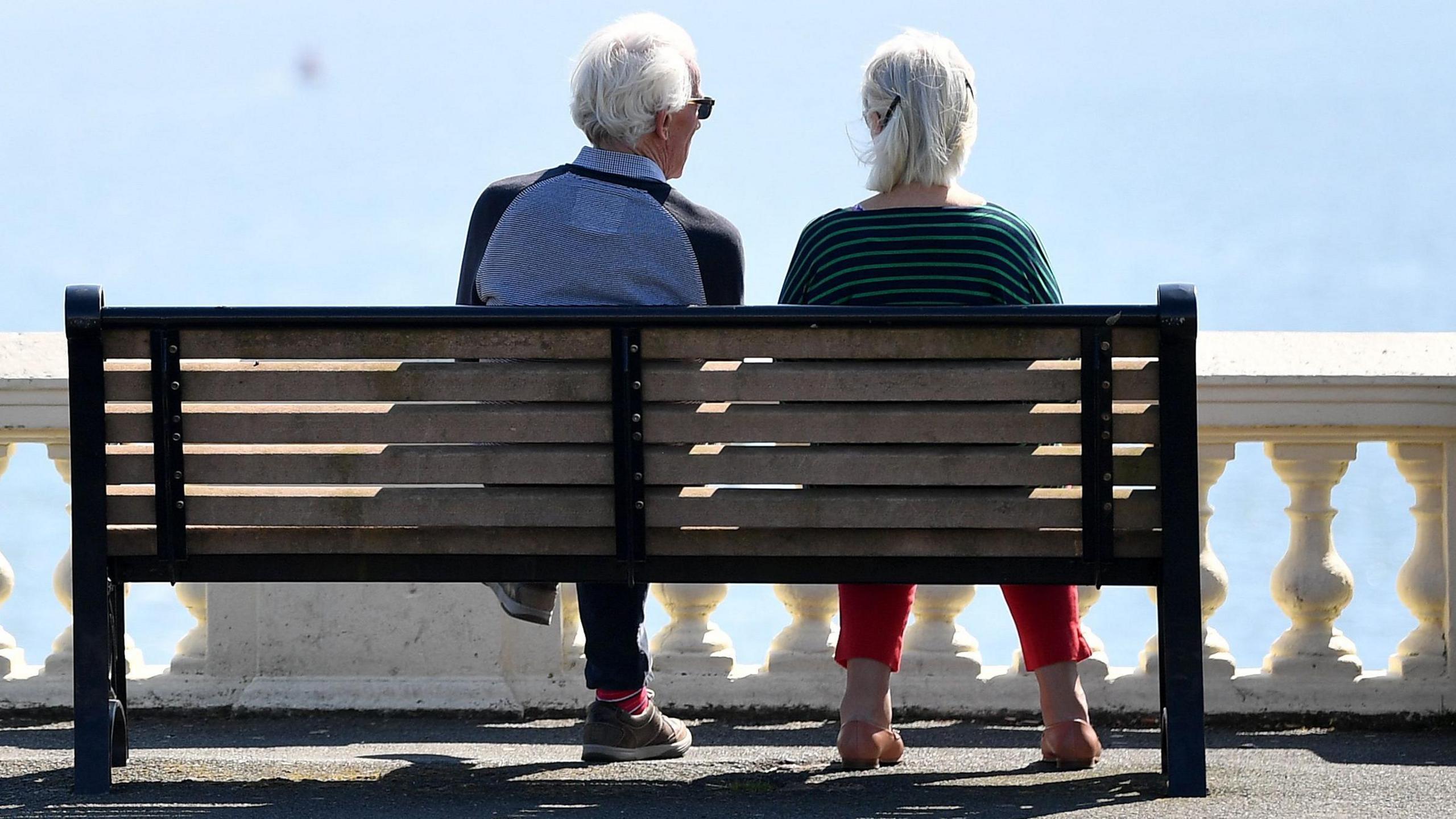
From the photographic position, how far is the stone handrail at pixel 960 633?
4.44m

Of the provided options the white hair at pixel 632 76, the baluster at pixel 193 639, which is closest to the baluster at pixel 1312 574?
the white hair at pixel 632 76

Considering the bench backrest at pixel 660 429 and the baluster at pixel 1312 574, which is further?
the baluster at pixel 1312 574

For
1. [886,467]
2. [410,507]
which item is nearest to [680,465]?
[886,467]

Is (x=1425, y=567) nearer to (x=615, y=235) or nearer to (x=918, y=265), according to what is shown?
(x=918, y=265)

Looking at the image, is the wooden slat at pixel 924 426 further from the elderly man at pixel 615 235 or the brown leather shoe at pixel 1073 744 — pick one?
the brown leather shoe at pixel 1073 744

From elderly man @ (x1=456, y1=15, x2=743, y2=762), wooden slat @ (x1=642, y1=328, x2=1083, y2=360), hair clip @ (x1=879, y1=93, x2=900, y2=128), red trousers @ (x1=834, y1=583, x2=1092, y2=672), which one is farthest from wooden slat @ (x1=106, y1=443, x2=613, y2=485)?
hair clip @ (x1=879, y1=93, x2=900, y2=128)

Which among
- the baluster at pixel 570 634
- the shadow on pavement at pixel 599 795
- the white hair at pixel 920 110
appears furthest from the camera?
the baluster at pixel 570 634

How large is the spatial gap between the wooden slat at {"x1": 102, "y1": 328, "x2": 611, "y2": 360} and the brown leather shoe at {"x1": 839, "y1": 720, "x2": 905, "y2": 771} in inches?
38.2

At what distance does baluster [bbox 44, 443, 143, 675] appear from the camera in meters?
4.66

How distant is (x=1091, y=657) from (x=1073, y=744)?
1014 millimetres

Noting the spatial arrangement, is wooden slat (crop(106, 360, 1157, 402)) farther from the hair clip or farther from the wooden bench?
the hair clip

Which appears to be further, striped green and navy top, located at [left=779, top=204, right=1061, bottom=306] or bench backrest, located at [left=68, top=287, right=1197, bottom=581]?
striped green and navy top, located at [left=779, top=204, right=1061, bottom=306]

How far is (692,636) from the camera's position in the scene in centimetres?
468

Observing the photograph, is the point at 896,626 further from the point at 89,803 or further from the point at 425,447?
the point at 89,803
